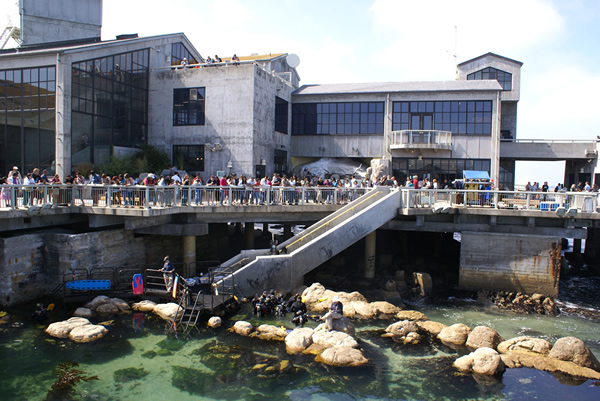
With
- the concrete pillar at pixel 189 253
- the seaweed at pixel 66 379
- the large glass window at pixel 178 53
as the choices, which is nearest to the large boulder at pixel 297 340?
the seaweed at pixel 66 379

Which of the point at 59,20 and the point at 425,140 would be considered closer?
the point at 425,140

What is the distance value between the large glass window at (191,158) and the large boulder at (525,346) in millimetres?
22196

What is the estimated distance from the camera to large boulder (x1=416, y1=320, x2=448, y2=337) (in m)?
17.0

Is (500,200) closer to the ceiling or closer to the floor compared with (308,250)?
closer to the ceiling

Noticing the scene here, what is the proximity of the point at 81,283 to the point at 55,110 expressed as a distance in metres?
12.5

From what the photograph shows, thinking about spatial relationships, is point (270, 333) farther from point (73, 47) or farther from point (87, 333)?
point (73, 47)

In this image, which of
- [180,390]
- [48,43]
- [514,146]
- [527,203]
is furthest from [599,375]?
[48,43]

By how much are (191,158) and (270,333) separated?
1855 centimetres

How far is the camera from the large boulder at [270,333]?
16094 mm

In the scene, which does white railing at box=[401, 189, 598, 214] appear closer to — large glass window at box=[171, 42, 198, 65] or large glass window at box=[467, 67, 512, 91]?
large glass window at box=[171, 42, 198, 65]

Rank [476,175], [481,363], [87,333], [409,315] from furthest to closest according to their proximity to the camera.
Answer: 1. [476,175]
2. [409,315]
3. [87,333]
4. [481,363]

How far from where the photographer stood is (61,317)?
689 inches

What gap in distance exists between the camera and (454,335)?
16.2 meters

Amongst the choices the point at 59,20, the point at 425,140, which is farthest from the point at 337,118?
the point at 59,20
